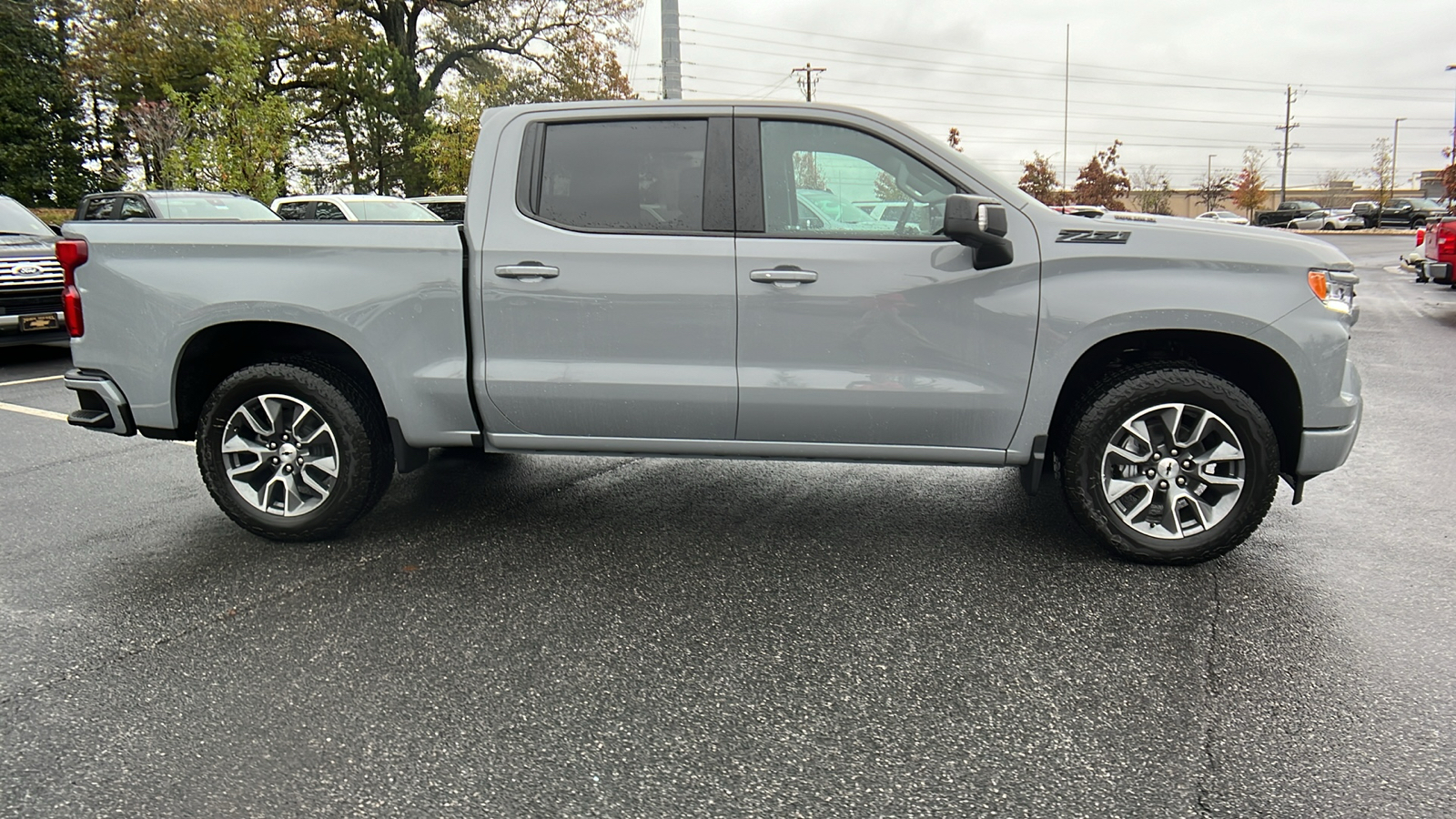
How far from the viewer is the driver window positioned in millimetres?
4062

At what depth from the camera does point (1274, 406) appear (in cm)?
422

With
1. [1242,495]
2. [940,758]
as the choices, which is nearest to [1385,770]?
[940,758]

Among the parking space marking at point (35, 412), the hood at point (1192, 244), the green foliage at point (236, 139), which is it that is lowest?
the parking space marking at point (35, 412)

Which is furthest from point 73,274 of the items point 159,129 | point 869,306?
point 159,129

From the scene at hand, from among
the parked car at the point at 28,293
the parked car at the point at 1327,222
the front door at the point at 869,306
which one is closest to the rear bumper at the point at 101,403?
the front door at the point at 869,306

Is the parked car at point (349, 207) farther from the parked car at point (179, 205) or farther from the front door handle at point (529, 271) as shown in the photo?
the front door handle at point (529, 271)

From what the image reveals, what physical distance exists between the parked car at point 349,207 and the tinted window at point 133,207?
11.1ft

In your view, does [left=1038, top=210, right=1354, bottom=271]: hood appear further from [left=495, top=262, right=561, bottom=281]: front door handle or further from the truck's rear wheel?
the truck's rear wheel

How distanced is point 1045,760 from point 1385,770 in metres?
0.87

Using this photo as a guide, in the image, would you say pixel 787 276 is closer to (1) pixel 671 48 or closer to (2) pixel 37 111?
(1) pixel 671 48

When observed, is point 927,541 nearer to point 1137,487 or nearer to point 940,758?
point 1137,487

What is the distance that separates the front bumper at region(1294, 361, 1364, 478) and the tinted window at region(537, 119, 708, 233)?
2.57 m

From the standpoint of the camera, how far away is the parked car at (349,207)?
59.4 ft

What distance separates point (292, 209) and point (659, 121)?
676 inches
